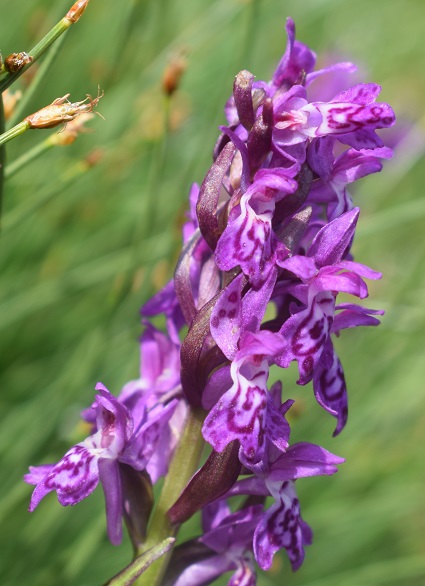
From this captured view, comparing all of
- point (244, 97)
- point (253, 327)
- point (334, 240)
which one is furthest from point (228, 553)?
point (244, 97)

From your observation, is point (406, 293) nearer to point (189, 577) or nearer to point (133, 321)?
point (133, 321)

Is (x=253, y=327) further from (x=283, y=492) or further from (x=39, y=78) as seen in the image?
(x=39, y=78)

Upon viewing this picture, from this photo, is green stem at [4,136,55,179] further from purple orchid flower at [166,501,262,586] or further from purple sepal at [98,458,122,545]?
purple orchid flower at [166,501,262,586]

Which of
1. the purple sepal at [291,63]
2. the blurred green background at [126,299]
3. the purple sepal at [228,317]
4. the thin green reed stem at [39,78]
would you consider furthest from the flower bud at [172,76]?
the purple sepal at [228,317]

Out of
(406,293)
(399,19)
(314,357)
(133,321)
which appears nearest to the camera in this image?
(314,357)

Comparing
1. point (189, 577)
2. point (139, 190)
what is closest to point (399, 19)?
point (139, 190)
